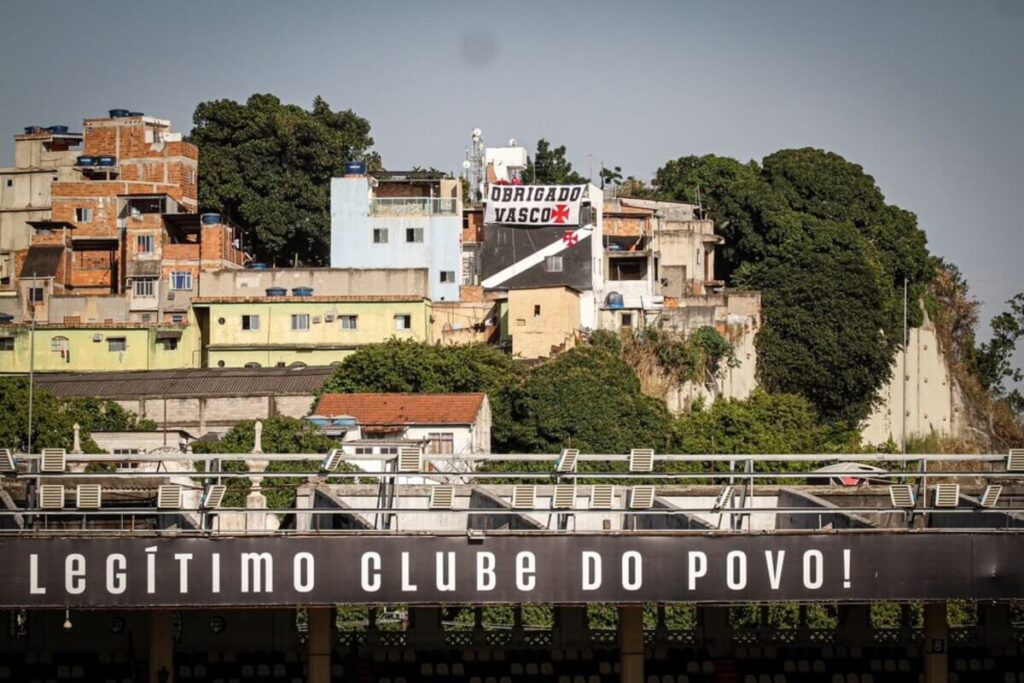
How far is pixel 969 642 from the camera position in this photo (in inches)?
1256

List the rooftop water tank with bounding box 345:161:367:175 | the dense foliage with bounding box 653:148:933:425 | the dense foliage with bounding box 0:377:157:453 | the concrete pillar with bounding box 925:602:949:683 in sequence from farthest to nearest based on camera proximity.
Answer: the rooftop water tank with bounding box 345:161:367:175 → the dense foliage with bounding box 653:148:933:425 → the dense foliage with bounding box 0:377:157:453 → the concrete pillar with bounding box 925:602:949:683

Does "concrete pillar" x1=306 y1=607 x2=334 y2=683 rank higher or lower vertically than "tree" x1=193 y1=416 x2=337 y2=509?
lower

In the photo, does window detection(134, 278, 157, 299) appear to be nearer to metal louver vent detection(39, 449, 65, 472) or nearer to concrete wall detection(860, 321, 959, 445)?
concrete wall detection(860, 321, 959, 445)

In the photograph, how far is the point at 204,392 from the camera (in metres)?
78.2

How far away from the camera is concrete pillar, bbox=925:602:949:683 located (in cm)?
2927

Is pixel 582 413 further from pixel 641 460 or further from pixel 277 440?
pixel 641 460

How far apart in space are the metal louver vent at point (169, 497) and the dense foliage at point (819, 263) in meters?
63.1

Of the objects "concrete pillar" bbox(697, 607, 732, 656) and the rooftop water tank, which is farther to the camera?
the rooftop water tank

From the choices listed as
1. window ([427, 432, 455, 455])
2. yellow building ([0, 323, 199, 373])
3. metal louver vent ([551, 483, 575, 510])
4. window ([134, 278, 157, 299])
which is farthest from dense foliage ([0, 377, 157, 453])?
metal louver vent ([551, 483, 575, 510])

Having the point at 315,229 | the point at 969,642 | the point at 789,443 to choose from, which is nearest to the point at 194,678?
the point at 969,642

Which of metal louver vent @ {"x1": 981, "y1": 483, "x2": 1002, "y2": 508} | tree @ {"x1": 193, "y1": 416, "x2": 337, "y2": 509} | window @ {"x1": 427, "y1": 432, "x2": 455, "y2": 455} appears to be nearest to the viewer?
metal louver vent @ {"x1": 981, "y1": 483, "x2": 1002, "y2": 508}

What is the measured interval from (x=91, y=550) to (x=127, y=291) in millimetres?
68012

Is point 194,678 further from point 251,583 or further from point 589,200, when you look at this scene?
point 589,200

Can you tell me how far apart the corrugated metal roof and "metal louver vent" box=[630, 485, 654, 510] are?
50.3 metres
